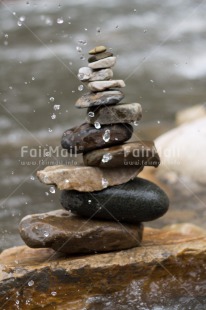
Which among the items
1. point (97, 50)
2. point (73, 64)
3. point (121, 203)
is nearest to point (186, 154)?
point (121, 203)

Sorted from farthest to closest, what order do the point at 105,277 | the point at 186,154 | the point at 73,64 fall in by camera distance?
the point at 73,64
the point at 186,154
the point at 105,277

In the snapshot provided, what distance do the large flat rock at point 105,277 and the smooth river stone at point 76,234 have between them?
5 cm

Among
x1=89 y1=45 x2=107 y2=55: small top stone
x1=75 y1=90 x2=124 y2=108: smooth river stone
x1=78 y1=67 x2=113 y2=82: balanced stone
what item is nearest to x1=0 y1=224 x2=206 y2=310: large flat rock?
x1=75 y1=90 x2=124 y2=108: smooth river stone

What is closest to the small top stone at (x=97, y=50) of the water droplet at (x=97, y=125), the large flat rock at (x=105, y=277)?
the water droplet at (x=97, y=125)

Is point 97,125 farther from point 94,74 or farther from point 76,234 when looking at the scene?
point 76,234

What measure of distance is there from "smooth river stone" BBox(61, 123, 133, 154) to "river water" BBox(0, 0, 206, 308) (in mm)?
2850

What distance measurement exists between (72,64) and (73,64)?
0.04 m

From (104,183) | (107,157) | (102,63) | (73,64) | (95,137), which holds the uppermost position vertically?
(73,64)

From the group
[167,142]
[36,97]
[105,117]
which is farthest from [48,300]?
[36,97]

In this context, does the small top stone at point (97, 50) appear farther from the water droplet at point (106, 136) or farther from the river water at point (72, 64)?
the river water at point (72, 64)

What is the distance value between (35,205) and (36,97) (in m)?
3.32

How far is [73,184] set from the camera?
3707mm

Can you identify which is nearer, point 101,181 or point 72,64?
point 101,181

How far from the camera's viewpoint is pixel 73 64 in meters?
10.1
